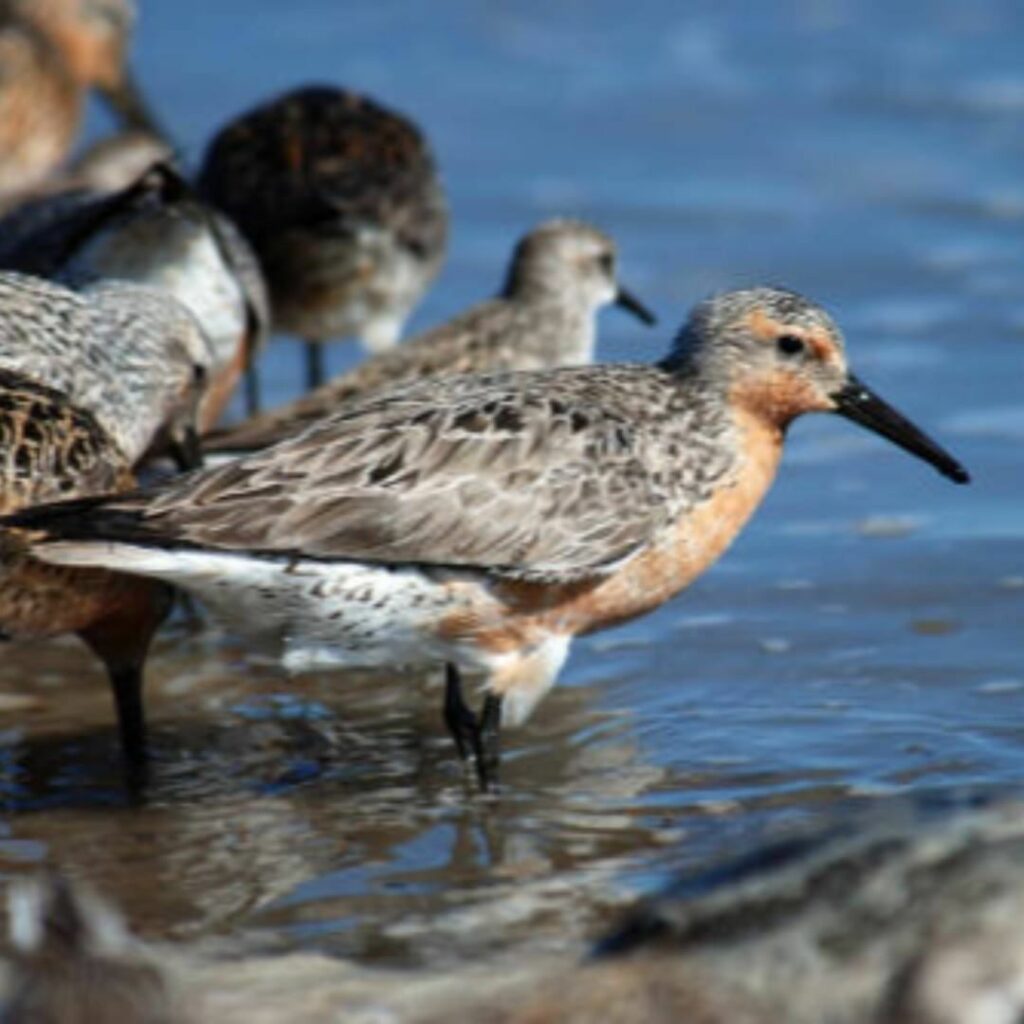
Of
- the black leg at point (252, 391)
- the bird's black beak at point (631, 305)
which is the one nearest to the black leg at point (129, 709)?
the bird's black beak at point (631, 305)

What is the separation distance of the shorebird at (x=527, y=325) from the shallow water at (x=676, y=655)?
2.79 feet

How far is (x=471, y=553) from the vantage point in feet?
23.1

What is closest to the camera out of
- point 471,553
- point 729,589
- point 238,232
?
point 471,553

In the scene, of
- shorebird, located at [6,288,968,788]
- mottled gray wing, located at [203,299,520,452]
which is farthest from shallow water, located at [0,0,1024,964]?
mottled gray wing, located at [203,299,520,452]

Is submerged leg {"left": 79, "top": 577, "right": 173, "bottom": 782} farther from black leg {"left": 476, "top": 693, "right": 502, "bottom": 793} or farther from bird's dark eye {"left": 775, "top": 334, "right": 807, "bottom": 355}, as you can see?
bird's dark eye {"left": 775, "top": 334, "right": 807, "bottom": 355}

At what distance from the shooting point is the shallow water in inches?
264

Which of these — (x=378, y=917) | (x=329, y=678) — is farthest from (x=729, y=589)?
(x=378, y=917)

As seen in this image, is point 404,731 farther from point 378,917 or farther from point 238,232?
point 238,232

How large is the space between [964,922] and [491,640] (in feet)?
8.46

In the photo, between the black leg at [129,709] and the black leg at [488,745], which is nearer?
the black leg at [488,745]

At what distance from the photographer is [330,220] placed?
37.0ft

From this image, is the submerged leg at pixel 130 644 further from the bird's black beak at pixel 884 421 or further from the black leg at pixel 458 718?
the bird's black beak at pixel 884 421

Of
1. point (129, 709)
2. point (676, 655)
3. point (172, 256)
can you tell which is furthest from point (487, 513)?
point (172, 256)

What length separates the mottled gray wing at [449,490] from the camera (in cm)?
695
